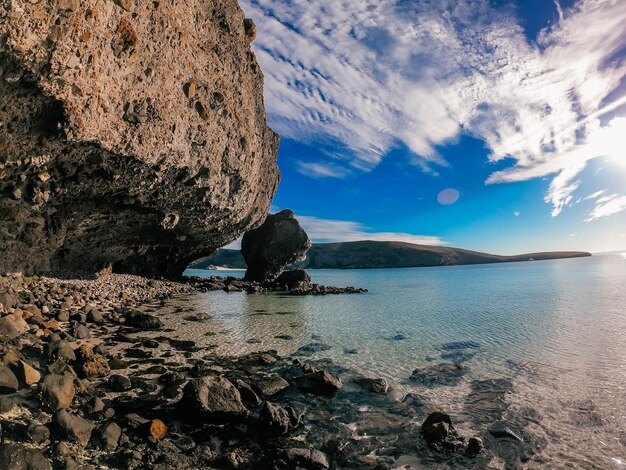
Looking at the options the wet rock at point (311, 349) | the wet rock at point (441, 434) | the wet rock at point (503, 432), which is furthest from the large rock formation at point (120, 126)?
the wet rock at point (503, 432)

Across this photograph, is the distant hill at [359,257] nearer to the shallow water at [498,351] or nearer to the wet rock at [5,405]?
the shallow water at [498,351]

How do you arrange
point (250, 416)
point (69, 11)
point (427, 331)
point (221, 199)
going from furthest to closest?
point (221, 199) < point (427, 331) < point (69, 11) < point (250, 416)

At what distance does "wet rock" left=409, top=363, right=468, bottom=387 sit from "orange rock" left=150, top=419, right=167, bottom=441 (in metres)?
7.12

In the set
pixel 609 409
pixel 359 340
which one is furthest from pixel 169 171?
pixel 609 409

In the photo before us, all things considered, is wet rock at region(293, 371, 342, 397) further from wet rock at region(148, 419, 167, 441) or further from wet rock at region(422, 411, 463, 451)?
wet rock at region(148, 419, 167, 441)

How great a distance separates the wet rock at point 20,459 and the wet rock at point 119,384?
3425 millimetres

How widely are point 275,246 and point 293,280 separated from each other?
22.9 ft

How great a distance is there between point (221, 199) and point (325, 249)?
161 metres

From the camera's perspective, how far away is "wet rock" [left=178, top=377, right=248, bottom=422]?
23.3ft

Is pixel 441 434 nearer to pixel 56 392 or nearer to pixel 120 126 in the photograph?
pixel 56 392

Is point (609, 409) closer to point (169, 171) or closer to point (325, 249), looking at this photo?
point (169, 171)

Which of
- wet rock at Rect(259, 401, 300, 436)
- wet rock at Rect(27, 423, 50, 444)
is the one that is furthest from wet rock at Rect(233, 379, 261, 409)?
wet rock at Rect(27, 423, 50, 444)

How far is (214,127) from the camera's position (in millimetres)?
20938

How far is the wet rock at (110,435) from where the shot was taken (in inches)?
231
